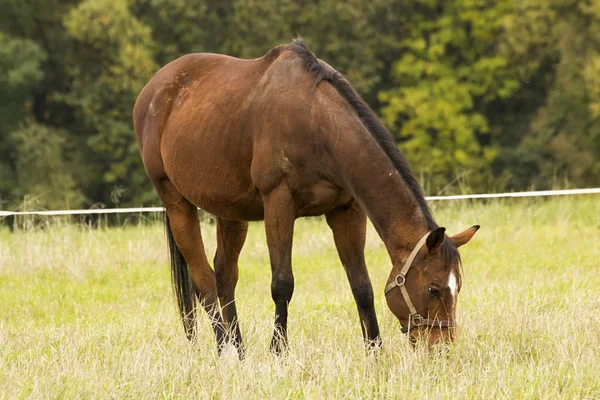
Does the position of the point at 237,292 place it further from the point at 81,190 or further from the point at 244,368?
the point at 81,190

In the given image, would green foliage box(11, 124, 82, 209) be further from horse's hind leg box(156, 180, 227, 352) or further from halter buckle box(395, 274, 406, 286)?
halter buckle box(395, 274, 406, 286)

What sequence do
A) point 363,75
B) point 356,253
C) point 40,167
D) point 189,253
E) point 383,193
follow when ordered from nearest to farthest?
point 383,193 < point 356,253 < point 189,253 < point 40,167 < point 363,75

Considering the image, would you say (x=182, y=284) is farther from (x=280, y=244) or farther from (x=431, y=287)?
(x=431, y=287)

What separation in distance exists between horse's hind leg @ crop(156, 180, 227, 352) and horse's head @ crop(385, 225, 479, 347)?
181 cm

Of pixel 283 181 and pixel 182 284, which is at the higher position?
pixel 283 181

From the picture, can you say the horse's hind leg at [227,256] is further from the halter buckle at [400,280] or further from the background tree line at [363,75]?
the background tree line at [363,75]

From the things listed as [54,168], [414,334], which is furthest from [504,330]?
[54,168]

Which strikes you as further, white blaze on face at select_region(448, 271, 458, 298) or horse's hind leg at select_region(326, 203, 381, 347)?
horse's hind leg at select_region(326, 203, 381, 347)

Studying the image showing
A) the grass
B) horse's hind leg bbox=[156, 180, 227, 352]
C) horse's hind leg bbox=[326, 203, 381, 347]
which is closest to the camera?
the grass

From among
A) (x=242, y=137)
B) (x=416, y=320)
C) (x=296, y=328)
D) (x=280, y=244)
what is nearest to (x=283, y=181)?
(x=280, y=244)

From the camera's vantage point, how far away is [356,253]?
20.9ft

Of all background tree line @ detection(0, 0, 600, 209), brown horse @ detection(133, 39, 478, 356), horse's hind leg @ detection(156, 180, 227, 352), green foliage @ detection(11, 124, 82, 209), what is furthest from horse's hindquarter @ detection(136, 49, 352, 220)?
green foliage @ detection(11, 124, 82, 209)

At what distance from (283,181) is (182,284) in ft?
6.04

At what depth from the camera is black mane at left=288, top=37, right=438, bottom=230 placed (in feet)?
19.1
